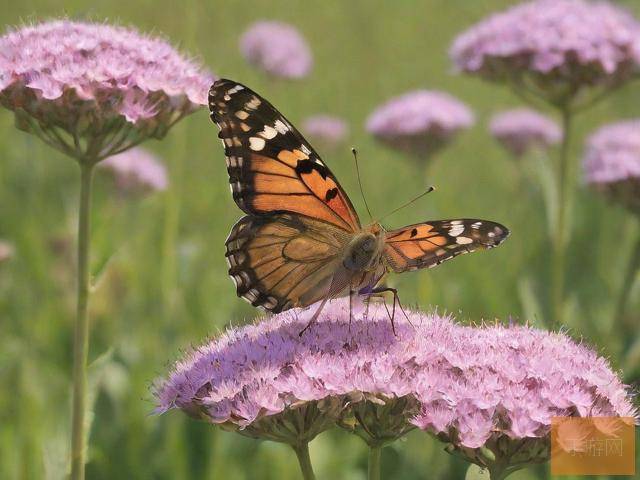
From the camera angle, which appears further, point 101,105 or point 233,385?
point 101,105

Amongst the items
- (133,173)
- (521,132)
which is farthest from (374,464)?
(521,132)

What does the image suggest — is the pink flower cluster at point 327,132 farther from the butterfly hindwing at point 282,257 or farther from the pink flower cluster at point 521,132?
the butterfly hindwing at point 282,257

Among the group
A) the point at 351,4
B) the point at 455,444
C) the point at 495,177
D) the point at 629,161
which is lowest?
the point at 455,444

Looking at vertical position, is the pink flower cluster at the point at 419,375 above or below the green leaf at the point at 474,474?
above

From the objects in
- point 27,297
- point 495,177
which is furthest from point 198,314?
point 495,177

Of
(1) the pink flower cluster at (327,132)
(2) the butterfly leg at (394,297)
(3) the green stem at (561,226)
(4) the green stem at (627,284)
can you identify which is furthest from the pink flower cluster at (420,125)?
(2) the butterfly leg at (394,297)

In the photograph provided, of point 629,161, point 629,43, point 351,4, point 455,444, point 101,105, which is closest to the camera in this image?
point 455,444

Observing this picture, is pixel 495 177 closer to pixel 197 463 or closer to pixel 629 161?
pixel 629 161
